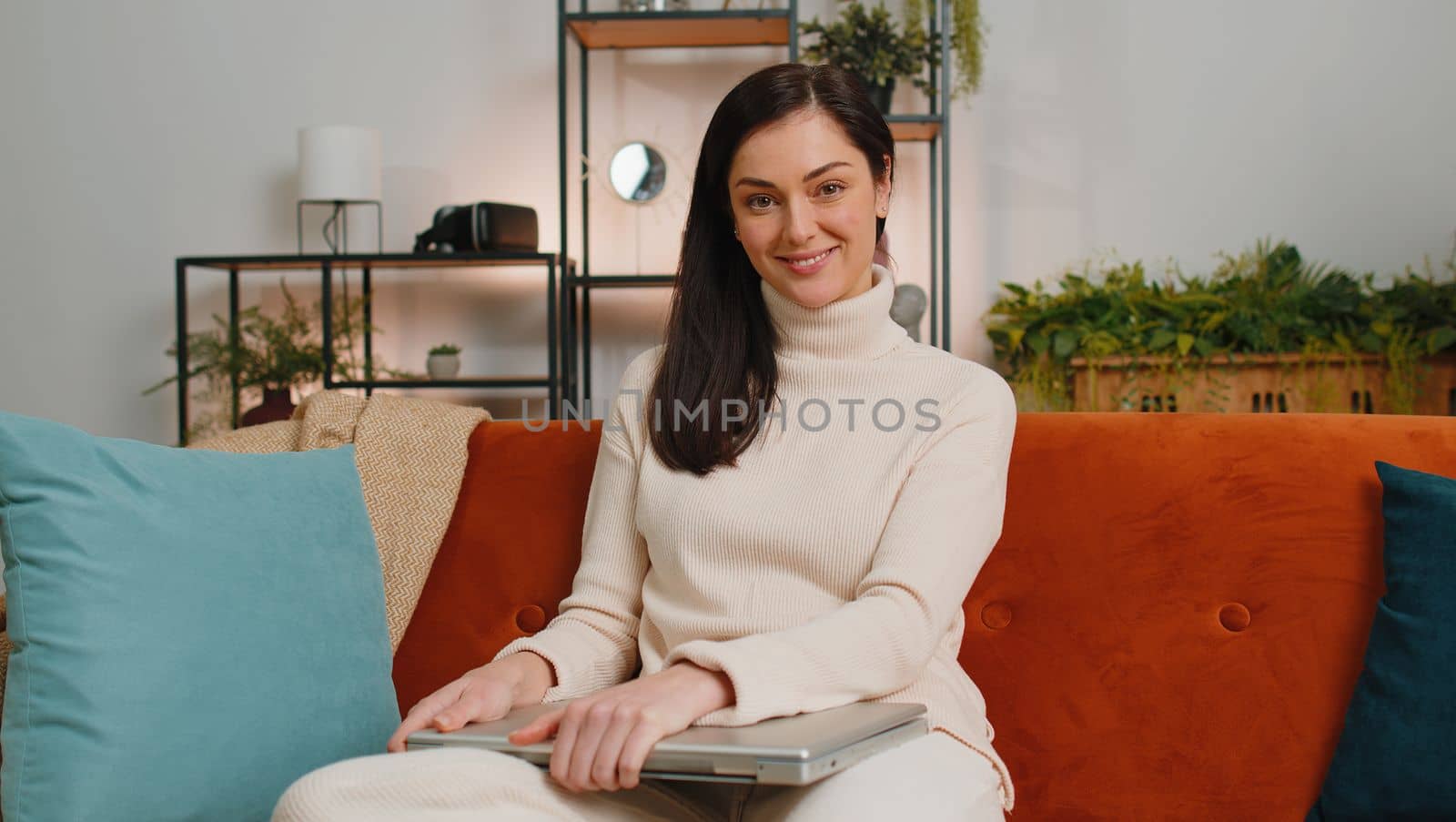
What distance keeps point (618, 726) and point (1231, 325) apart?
280 cm

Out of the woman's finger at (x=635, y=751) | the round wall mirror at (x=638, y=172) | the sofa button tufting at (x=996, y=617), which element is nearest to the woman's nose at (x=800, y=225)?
the sofa button tufting at (x=996, y=617)

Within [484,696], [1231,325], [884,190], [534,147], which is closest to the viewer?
[484,696]

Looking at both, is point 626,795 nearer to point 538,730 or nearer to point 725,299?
point 538,730

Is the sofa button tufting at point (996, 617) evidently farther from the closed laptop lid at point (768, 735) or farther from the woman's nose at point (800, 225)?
the woman's nose at point (800, 225)

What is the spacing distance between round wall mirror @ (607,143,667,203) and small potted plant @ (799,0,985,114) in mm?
556

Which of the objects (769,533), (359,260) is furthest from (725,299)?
(359,260)

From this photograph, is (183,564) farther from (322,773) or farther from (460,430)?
(460,430)

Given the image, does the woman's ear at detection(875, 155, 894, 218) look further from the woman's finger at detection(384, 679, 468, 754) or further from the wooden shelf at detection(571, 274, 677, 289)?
the wooden shelf at detection(571, 274, 677, 289)

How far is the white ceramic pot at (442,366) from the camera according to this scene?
3.64 m

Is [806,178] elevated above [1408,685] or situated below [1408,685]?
above

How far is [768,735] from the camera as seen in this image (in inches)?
35.8

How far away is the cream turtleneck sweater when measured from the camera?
41.5 inches

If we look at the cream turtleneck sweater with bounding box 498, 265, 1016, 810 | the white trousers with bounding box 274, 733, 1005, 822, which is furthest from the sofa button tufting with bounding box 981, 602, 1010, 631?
the white trousers with bounding box 274, 733, 1005, 822

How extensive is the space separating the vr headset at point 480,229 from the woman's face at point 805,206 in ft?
7.34
